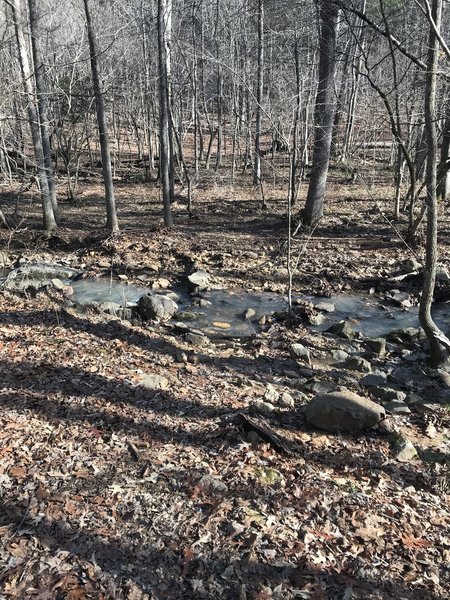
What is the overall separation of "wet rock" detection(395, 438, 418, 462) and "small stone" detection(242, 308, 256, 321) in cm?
452

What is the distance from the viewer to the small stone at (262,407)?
562 cm

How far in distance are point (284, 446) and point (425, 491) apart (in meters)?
1.36

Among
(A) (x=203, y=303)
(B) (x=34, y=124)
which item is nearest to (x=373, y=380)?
(A) (x=203, y=303)

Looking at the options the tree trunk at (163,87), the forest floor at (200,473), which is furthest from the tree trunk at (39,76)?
the forest floor at (200,473)

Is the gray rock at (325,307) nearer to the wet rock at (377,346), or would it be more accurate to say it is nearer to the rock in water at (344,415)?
the wet rock at (377,346)

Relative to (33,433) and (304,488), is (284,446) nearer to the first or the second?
(304,488)

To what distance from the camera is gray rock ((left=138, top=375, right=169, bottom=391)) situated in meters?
6.04

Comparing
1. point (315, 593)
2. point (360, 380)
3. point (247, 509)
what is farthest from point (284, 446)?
point (360, 380)

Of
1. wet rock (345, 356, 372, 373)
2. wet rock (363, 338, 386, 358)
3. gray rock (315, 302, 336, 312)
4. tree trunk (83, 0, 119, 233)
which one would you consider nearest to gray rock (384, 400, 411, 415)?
wet rock (345, 356, 372, 373)

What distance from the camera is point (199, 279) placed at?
1095cm

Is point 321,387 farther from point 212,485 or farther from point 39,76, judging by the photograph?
point 39,76

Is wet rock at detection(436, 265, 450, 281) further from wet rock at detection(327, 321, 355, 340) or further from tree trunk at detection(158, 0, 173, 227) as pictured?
tree trunk at detection(158, 0, 173, 227)

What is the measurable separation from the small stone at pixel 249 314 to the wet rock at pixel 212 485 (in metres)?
5.00

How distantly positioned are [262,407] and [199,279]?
5632mm
